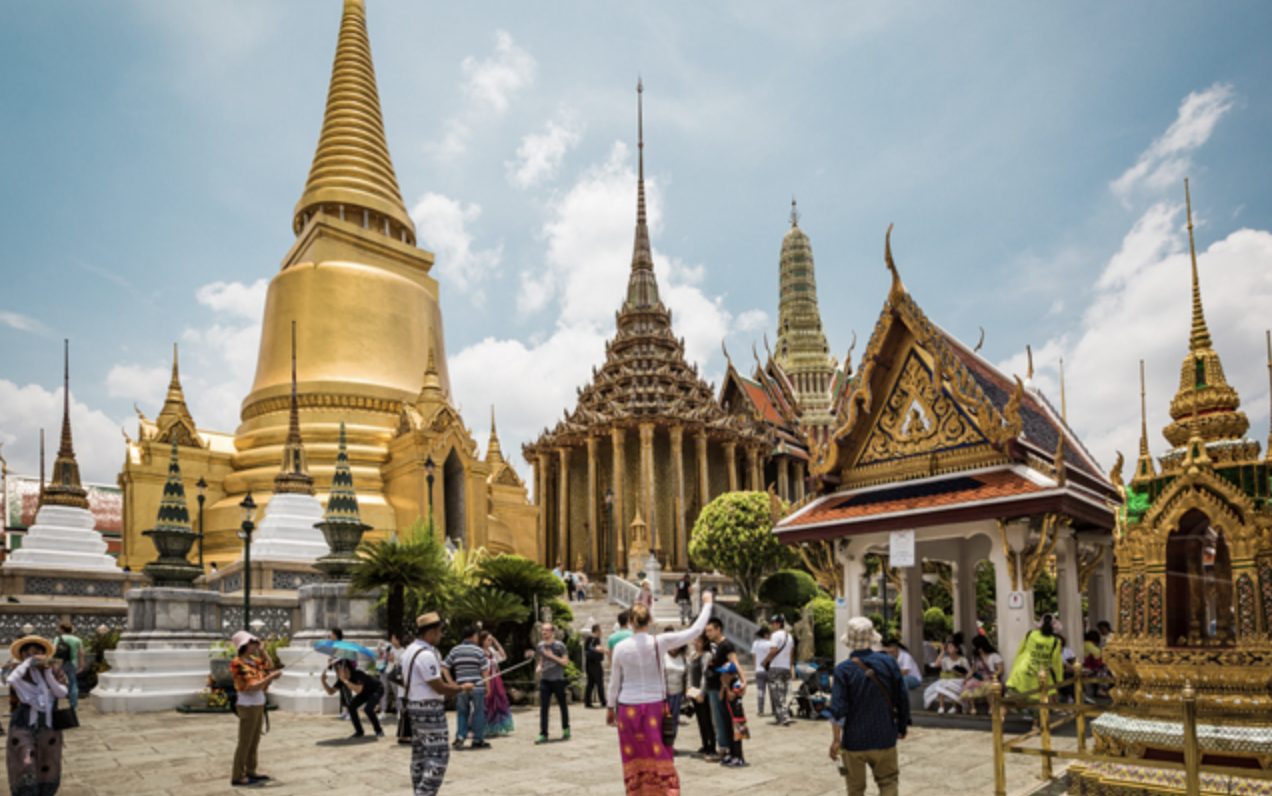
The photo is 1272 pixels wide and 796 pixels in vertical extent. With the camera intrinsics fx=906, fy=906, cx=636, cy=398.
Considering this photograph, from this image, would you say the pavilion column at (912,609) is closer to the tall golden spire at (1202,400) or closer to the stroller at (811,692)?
the stroller at (811,692)

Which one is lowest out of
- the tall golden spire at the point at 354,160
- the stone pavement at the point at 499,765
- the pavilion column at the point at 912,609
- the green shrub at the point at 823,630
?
the green shrub at the point at 823,630

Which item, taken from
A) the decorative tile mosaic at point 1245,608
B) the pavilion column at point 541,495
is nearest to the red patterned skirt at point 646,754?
the decorative tile mosaic at point 1245,608

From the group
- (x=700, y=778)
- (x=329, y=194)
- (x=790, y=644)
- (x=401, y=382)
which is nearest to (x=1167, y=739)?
(x=700, y=778)

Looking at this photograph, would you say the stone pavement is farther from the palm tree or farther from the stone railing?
the stone railing

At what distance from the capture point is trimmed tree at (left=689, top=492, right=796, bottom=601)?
86.6 feet

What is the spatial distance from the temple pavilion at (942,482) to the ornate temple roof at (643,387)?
22060 millimetres

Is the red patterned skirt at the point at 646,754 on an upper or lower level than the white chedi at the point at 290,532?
lower

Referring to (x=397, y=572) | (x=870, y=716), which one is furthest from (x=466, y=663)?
(x=397, y=572)

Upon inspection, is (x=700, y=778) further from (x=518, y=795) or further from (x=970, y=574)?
(x=970, y=574)

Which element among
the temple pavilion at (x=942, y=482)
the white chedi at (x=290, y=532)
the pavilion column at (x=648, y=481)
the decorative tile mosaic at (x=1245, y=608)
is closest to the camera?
the decorative tile mosaic at (x=1245, y=608)

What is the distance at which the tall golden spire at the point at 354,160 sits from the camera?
32.4 metres

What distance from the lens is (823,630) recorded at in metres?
21.9

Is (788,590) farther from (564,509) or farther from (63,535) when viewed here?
(63,535)

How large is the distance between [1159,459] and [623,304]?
3437cm
